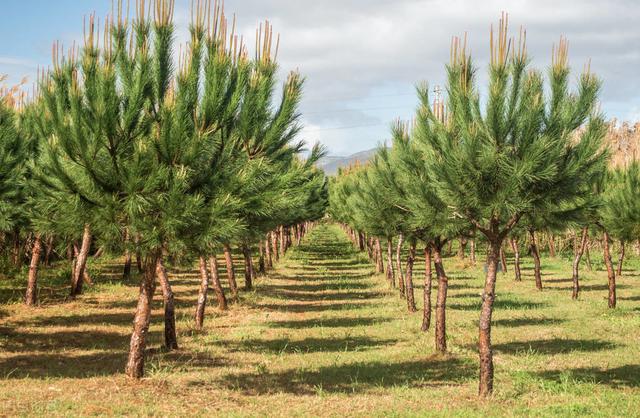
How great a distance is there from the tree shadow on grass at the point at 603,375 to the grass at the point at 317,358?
3cm

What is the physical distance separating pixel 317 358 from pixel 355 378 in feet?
8.29

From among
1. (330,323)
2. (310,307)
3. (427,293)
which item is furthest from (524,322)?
(310,307)

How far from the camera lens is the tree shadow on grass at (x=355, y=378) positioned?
41.4 feet

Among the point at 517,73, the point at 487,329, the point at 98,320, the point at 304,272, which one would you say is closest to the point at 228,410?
the point at 487,329

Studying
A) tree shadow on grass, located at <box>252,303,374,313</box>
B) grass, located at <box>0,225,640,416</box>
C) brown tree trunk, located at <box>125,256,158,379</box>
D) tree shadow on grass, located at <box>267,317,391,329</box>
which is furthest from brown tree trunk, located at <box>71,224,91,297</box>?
brown tree trunk, located at <box>125,256,158,379</box>

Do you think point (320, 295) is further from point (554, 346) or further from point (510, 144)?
point (510, 144)

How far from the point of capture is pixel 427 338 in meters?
18.5

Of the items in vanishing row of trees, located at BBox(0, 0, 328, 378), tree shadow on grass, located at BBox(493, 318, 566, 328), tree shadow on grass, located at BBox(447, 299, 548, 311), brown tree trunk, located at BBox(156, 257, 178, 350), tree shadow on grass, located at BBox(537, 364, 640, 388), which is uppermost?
vanishing row of trees, located at BBox(0, 0, 328, 378)

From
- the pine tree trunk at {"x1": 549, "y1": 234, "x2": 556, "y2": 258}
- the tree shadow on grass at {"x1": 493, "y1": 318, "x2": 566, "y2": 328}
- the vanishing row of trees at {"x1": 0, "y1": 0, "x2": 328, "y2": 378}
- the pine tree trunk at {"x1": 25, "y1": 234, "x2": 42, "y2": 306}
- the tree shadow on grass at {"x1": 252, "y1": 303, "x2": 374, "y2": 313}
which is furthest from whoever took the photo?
the pine tree trunk at {"x1": 549, "y1": 234, "x2": 556, "y2": 258}

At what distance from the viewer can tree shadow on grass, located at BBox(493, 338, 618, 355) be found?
1689 centimetres

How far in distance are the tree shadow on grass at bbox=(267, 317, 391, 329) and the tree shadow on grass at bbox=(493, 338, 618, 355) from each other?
16.3 ft

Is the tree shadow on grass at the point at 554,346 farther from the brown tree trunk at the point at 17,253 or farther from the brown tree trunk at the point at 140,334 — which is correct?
the brown tree trunk at the point at 17,253

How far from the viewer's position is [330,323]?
2173cm

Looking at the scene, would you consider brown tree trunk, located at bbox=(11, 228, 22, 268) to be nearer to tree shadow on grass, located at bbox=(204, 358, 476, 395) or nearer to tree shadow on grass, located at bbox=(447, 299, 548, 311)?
tree shadow on grass, located at bbox=(447, 299, 548, 311)
